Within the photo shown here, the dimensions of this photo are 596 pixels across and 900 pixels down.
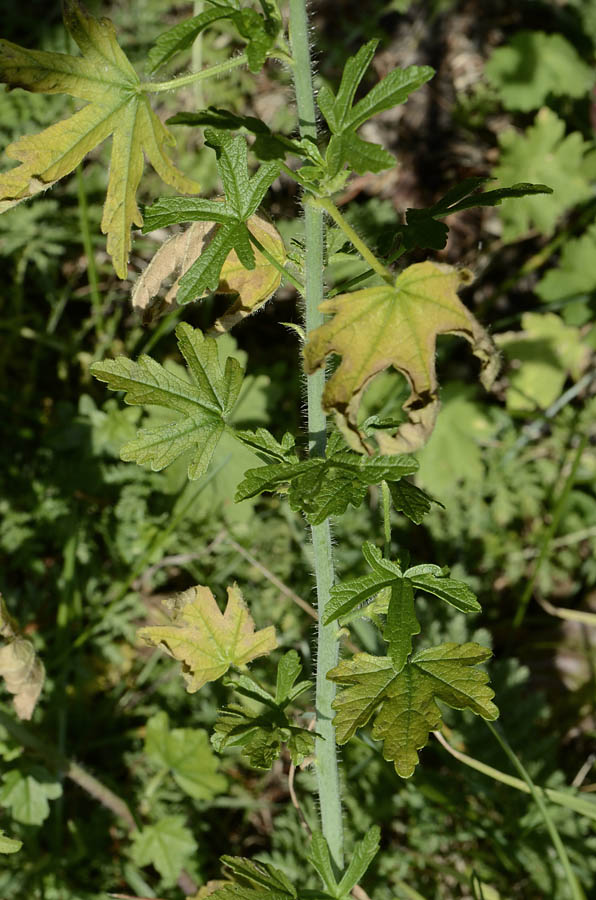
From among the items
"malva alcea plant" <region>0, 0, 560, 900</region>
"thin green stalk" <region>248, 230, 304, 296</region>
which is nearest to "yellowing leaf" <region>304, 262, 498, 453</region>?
"malva alcea plant" <region>0, 0, 560, 900</region>

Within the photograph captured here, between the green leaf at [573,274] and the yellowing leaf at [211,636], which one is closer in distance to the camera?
the yellowing leaf at [211,636]

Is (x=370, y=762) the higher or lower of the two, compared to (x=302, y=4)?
lower

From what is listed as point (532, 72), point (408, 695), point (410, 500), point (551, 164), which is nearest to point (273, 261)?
point (410, 500)

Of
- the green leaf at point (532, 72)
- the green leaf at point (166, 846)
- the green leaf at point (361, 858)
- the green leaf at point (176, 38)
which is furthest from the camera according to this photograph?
the green leaf at point (532, 72)

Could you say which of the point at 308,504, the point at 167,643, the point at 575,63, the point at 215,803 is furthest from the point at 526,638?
the point at 575,63

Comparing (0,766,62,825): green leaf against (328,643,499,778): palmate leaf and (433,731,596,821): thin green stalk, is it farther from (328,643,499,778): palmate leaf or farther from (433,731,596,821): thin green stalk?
(328,643,499,778): palmate leaf

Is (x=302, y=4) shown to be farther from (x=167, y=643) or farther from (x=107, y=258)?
(x=107, y=258)

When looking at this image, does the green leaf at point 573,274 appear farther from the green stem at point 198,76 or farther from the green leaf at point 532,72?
the green stem at point 198,76

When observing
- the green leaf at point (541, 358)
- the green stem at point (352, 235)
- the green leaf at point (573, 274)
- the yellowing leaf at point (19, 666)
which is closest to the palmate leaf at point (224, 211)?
the green stem at point (352, 235)
